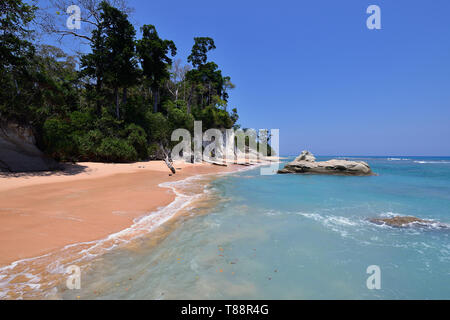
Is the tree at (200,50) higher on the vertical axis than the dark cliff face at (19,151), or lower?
higher

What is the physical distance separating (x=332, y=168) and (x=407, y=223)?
15.3 m

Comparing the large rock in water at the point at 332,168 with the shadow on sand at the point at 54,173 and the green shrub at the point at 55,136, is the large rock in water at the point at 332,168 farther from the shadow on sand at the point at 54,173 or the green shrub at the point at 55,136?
the green shrub at the point at 55,136

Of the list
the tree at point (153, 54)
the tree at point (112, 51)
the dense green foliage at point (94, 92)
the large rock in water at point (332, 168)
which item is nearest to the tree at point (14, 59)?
the dense green foliage at point (94, 92)

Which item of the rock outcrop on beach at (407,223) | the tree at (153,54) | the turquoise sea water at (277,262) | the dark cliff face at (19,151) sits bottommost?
the rock outcrop on beach at (407,223)

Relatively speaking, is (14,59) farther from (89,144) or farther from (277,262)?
(277,262)

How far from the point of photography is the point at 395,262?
3.70m

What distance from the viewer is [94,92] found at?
20422mm

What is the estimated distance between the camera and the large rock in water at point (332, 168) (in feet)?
63.8

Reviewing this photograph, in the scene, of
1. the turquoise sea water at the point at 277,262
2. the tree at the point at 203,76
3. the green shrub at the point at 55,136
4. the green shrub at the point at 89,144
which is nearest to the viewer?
the turquoise sea water at the point at 277,262

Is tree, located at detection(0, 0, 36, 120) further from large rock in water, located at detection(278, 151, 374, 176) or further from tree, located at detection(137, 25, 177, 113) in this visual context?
large rock in water, located at detection(278, 151, 374, 176)

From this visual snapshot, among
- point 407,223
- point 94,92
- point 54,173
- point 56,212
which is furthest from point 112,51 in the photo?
point 407,223

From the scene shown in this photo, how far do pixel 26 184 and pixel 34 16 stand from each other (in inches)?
423

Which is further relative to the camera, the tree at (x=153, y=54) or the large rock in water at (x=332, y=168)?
the tree at (x=153, y=54)

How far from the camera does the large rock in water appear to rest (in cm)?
1945
